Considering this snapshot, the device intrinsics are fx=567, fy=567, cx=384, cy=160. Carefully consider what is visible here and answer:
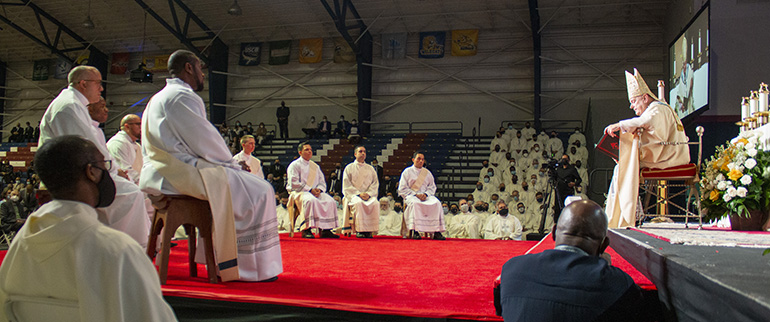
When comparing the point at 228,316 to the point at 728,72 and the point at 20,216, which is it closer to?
the point at 20,216

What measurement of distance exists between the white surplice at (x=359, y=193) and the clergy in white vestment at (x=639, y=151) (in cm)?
385

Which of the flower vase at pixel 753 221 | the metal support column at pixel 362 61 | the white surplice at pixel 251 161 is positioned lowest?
the flower vase at pixel 753 221

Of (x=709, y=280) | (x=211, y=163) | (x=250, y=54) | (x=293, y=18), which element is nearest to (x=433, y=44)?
(x=293, y=18)

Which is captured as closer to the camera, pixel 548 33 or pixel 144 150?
pixel 144 150

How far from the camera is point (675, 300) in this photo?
2.00 meters

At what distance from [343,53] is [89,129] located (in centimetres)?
1479

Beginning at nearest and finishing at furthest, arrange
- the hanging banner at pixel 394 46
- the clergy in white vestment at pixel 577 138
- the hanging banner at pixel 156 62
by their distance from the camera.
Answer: the clergy in white vestment at pixel 577 138, the hanging banner at pixel 394 46, the hanging banner at pixel 156 62

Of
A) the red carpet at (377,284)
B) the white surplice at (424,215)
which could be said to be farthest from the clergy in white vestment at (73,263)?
the white surplice at (424,215)

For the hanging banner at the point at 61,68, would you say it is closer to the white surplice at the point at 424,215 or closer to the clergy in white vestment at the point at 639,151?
the white surplice at the point at 424,215

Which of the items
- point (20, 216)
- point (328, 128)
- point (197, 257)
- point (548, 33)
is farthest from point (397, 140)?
point (197, 257)

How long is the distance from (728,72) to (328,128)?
11113 mm

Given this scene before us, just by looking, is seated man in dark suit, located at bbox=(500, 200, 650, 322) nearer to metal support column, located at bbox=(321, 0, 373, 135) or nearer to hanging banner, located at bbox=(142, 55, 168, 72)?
metal support column, located at bbox=(321, 0, 373, 135)

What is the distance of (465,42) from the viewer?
669 inches

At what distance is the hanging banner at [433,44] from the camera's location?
17.2 m
